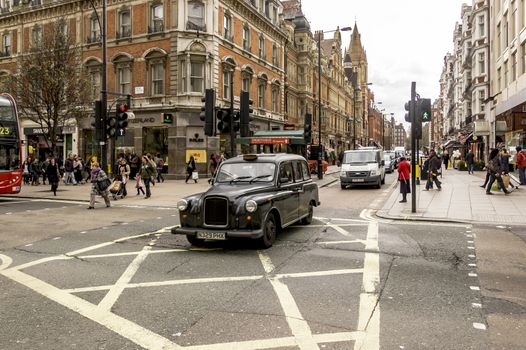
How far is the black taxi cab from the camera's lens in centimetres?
752

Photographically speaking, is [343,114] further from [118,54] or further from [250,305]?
[250,305]

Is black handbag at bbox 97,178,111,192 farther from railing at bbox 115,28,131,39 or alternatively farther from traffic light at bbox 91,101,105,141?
railing at bbox 115,28,131,39

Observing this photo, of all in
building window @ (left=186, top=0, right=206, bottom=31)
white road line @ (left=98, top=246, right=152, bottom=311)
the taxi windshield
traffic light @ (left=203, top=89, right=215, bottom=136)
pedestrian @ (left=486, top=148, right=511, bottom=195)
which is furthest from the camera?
building window @ (left=186, top=0, right=206, bottom=31)

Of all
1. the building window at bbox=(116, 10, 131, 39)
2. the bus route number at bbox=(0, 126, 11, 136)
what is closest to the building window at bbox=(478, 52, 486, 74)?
the building window at bbox=(116, 10, 131, 39)

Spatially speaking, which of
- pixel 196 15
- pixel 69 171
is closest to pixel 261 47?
pixel 196 15

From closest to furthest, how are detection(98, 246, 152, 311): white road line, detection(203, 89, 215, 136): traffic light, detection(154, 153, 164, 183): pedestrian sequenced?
detection(98, 246, 152, 311): white road line → detection(203, 89, 215, 136): traffic light → detection(154, 153, 164, 183): pedestrian

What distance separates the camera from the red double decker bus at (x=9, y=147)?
1661 cm

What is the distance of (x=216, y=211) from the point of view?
25.2ft

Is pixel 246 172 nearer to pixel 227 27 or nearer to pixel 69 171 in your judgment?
pixel 69 171

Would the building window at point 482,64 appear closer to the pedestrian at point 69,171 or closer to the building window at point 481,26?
the building window at point 481,26

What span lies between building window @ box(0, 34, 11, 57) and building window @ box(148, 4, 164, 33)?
15186mm

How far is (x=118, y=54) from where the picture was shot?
31094 mm

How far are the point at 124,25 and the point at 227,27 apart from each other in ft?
23.9

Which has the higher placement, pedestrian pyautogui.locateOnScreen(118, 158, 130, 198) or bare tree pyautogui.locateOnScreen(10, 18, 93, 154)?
bare tree pyautogui.locateOnScreen(10, 18, 93, 154)
